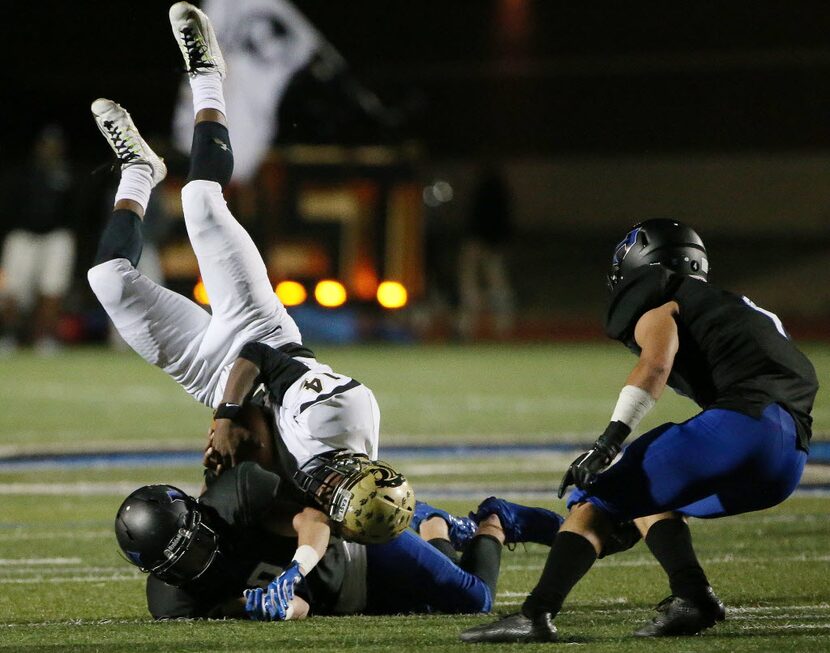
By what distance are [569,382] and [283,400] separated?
919 cm

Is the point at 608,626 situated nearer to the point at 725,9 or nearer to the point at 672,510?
the point at 672,510

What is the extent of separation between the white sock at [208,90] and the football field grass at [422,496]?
1.92 metres

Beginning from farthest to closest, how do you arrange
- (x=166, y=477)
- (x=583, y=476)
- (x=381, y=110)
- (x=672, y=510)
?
(x=381, y=110) → (x=166, y=477) → (x=672, y=510) → (x=583, y=476)

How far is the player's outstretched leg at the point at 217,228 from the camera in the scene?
640 cm

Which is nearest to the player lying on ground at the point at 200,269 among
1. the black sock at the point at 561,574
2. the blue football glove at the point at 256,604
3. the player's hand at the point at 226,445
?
the player's hand at the point at 226,445

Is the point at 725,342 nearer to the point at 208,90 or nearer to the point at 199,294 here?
the point at 208,90

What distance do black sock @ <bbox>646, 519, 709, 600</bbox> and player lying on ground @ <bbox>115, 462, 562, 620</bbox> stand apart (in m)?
0.69

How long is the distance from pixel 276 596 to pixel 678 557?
123 centimetres

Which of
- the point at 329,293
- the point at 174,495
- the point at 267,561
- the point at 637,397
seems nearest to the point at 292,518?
the point at 267,561

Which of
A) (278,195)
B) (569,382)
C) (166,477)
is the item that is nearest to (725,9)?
(278,195)

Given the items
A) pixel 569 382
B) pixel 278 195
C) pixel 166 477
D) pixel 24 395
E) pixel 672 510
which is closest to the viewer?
pixel 672 510

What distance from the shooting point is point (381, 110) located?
20.5m

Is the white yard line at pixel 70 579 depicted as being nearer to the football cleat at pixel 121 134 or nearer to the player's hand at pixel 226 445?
the player's hand at pixel 226 445

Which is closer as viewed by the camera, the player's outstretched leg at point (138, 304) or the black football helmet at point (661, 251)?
the black football helmet at point (661, 251)
